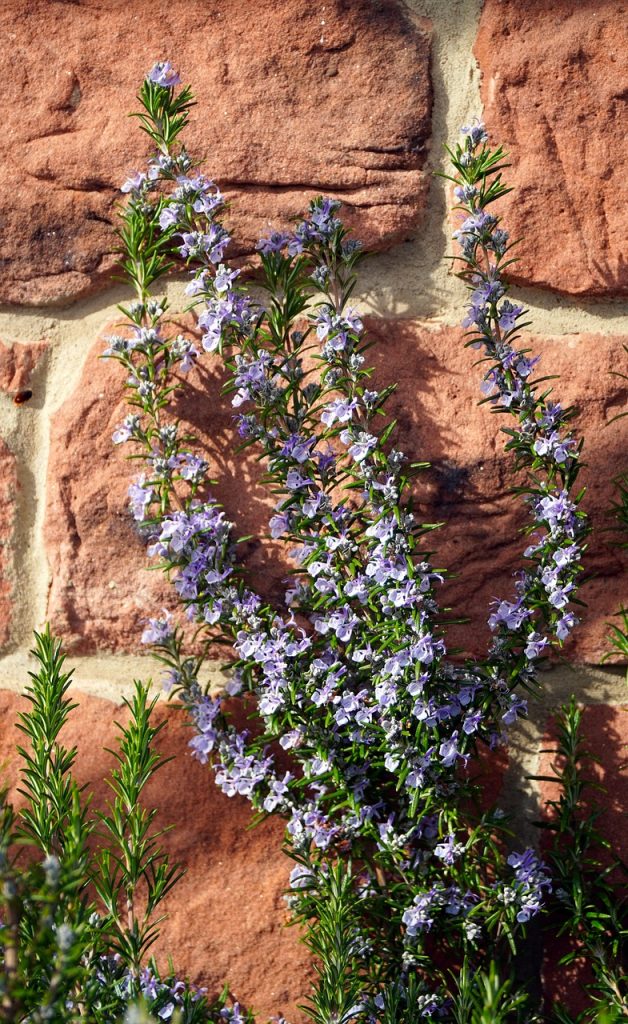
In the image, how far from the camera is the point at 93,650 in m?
1.42

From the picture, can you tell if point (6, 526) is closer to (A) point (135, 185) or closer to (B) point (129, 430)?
(B) point (129, 430)

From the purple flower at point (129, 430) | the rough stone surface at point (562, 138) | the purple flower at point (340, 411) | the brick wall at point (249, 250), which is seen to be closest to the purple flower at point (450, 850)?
the brick wall at point (249, 250)

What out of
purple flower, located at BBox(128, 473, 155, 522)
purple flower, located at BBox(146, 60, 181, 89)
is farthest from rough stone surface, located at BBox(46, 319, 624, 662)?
purple flower, located at BBox(146, 60, 181, 89)

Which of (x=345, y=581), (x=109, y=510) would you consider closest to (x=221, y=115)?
(x=109, y=510)

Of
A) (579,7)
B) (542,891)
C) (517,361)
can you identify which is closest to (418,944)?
(542,891)

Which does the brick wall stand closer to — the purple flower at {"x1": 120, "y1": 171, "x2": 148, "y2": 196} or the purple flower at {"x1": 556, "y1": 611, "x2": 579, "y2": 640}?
the purple flower at {"x1": 120, "y1": 171, "x2": 148, "y2": 196}

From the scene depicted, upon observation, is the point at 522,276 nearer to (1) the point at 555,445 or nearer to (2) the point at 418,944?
(1) the point at 555,445

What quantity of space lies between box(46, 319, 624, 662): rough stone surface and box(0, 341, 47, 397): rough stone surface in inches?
3.6

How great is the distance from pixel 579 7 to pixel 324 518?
0.79 metres

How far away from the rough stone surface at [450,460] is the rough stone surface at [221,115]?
0.57ft

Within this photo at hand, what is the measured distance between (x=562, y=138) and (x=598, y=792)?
0.89 m

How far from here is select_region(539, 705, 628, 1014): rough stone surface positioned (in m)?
1.32

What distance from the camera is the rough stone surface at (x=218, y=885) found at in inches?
53.5

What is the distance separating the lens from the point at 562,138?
1349 mm
